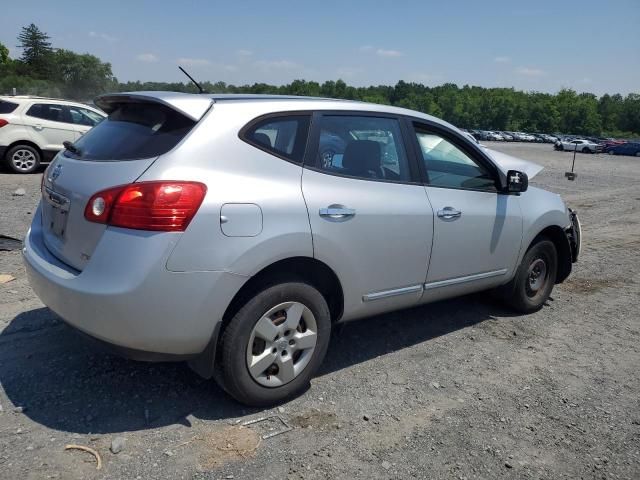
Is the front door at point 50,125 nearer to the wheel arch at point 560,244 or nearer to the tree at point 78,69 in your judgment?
the wheel arch at point 560,244

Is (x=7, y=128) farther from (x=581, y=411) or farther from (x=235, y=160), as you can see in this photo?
(x=581, y=411)

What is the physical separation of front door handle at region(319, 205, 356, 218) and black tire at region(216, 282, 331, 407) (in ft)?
1.42

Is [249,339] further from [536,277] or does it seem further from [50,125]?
[50,125]

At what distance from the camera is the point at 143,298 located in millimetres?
2656

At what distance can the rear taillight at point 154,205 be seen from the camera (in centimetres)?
268

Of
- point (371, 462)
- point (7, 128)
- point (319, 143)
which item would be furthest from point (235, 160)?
point (7, 128)

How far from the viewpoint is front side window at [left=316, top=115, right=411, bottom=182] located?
3.43m

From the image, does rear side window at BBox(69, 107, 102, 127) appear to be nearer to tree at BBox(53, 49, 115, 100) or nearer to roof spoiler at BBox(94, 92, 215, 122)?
roof spoiler at BBox(94, 92, 215, 122)

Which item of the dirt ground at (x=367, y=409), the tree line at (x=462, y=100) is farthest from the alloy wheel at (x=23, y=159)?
the tree line at (x=462, y=100)

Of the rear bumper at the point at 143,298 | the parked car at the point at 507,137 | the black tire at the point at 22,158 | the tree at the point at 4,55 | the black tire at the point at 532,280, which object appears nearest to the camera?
the rear bumper at the point at 143,298

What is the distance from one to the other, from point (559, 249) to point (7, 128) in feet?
36.6

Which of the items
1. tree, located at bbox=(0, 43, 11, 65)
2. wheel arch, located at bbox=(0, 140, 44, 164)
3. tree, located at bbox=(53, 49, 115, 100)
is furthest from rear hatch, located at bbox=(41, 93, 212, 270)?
tree, located at bbox=(0, 43, 11, 65)

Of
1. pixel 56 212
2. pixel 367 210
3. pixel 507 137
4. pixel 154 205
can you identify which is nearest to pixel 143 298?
pixel 154 205

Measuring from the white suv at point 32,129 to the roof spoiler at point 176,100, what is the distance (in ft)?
29.9
